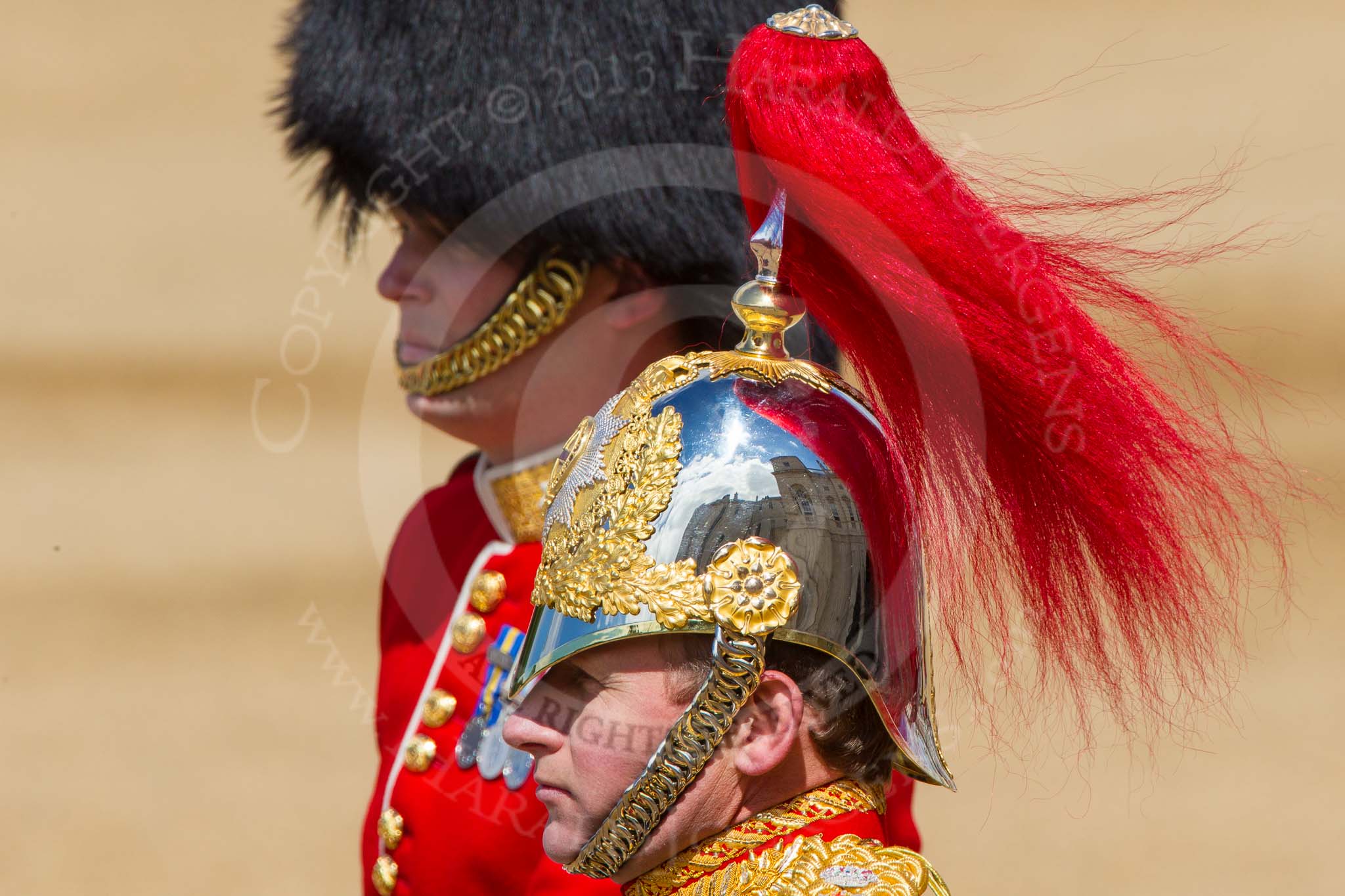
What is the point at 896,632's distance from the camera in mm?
1908

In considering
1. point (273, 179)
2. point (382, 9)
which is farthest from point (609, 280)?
point (273, 179)

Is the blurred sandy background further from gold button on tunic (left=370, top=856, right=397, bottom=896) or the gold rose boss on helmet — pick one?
the gold rose boss on helmet

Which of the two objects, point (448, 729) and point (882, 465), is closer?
point (882, 465)

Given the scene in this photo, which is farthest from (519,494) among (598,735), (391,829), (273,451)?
(273,451)

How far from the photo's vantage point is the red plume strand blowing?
1.86 metres

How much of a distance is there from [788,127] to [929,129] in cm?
42

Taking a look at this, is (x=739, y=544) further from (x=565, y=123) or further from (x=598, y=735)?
(x=565, y=123)

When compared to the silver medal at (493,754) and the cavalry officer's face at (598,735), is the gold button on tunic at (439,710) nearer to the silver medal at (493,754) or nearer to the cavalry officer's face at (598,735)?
the silver medal at (493,754)

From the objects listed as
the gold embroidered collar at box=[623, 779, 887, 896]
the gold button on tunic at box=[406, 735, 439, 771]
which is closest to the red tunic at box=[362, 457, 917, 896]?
the gold button on tunic at box=[406, 735, 439, 771]

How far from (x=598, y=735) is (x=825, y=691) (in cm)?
28

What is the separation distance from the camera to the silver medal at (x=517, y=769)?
2531mm

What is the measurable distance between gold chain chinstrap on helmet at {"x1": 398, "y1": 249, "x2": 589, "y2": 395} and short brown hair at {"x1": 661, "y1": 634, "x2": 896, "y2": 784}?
3.13ft

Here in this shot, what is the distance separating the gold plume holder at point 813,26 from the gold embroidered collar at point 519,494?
3.38ft

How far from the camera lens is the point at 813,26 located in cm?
191
